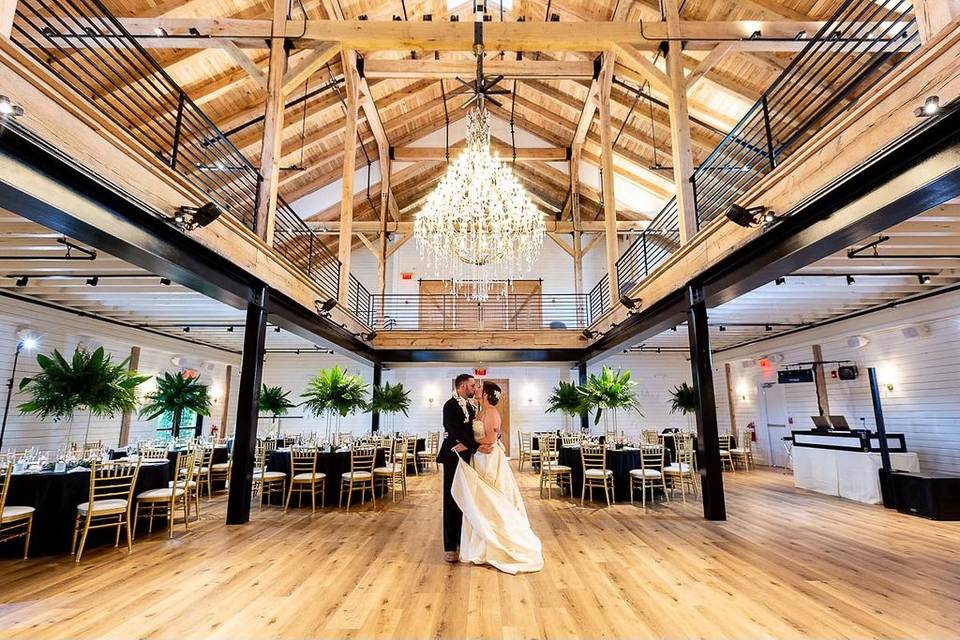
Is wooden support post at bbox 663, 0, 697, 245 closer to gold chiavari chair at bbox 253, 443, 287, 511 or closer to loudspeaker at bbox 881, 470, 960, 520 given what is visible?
loudspeaker at bbox 881, 470, 960, 520

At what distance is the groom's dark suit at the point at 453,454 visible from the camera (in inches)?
161

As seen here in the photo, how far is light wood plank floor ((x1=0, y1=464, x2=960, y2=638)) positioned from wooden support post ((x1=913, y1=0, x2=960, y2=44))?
365 cm

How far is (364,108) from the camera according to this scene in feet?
34.0

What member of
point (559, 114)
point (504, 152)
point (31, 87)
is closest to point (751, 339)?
point (559, 114)

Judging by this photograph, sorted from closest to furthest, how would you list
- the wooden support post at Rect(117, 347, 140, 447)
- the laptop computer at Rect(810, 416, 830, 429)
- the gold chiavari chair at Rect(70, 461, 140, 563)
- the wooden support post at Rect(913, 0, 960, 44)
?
the wooden support post at Rect(913, 0, 960, 44), the gold chiavari chair at Rect(70, 461, 140, 563), the laptop computer at Rect(810, 416, 830, 429), the wooden support post at Rect(117, 347, 140, 447)

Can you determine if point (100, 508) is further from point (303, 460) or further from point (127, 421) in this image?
point (127, 421)

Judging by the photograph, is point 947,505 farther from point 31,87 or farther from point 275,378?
point 275,378

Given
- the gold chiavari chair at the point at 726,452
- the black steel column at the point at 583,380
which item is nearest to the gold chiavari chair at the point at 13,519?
the black steel column at the point at 583,380

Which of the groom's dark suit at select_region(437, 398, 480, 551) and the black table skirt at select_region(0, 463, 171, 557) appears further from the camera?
the black table skirt at select_region(0, 463, 171, 557)

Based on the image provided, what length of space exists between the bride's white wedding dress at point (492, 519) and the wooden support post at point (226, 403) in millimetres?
11446

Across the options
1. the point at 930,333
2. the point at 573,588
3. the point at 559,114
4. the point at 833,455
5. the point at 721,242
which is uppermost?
the point at 559,114

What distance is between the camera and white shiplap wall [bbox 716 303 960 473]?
7207 mm

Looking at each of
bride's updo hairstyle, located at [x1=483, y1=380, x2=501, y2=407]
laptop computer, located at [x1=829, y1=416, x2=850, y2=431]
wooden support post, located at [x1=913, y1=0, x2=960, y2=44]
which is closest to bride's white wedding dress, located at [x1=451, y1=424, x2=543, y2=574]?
bride's updo hairstyle, located at [x1=483, y1=380, x2=501, y2=407]

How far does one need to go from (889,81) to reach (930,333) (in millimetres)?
6874
